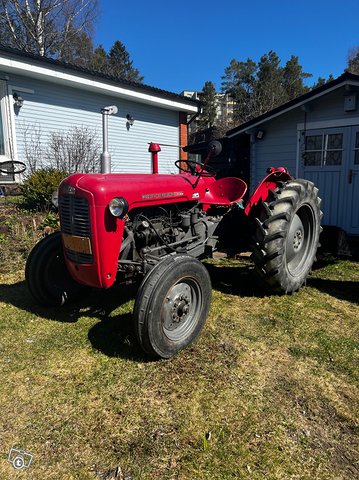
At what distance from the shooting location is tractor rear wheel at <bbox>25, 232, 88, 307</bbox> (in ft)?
12.5

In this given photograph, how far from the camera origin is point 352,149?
23.7ft

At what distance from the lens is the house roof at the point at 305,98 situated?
22.5 feet

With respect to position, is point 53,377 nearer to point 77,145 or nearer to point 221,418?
point 221,418

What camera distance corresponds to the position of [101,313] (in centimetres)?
391

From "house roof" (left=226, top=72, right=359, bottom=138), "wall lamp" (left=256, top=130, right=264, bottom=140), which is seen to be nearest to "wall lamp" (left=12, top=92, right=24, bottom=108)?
"house roof" (left=226, top=72, right=359, bottom=138)

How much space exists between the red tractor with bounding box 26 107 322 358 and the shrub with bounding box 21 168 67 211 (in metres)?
3.59

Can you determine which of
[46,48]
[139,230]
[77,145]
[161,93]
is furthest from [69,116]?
[46,48]

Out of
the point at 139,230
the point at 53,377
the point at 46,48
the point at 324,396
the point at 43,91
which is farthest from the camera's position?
the point at 46,48

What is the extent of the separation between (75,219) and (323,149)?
6.14m

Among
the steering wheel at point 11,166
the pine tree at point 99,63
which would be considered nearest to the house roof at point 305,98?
the steering wheel at point 11,166

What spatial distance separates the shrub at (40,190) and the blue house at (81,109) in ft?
6.97

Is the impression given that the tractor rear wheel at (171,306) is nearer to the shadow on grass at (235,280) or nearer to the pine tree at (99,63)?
the shadow on grass at (235,280)

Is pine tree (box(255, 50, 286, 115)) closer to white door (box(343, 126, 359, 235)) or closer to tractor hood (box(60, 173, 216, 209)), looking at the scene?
white door (box(343, 126, 359, 235))

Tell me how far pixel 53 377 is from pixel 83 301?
1.45 meters
